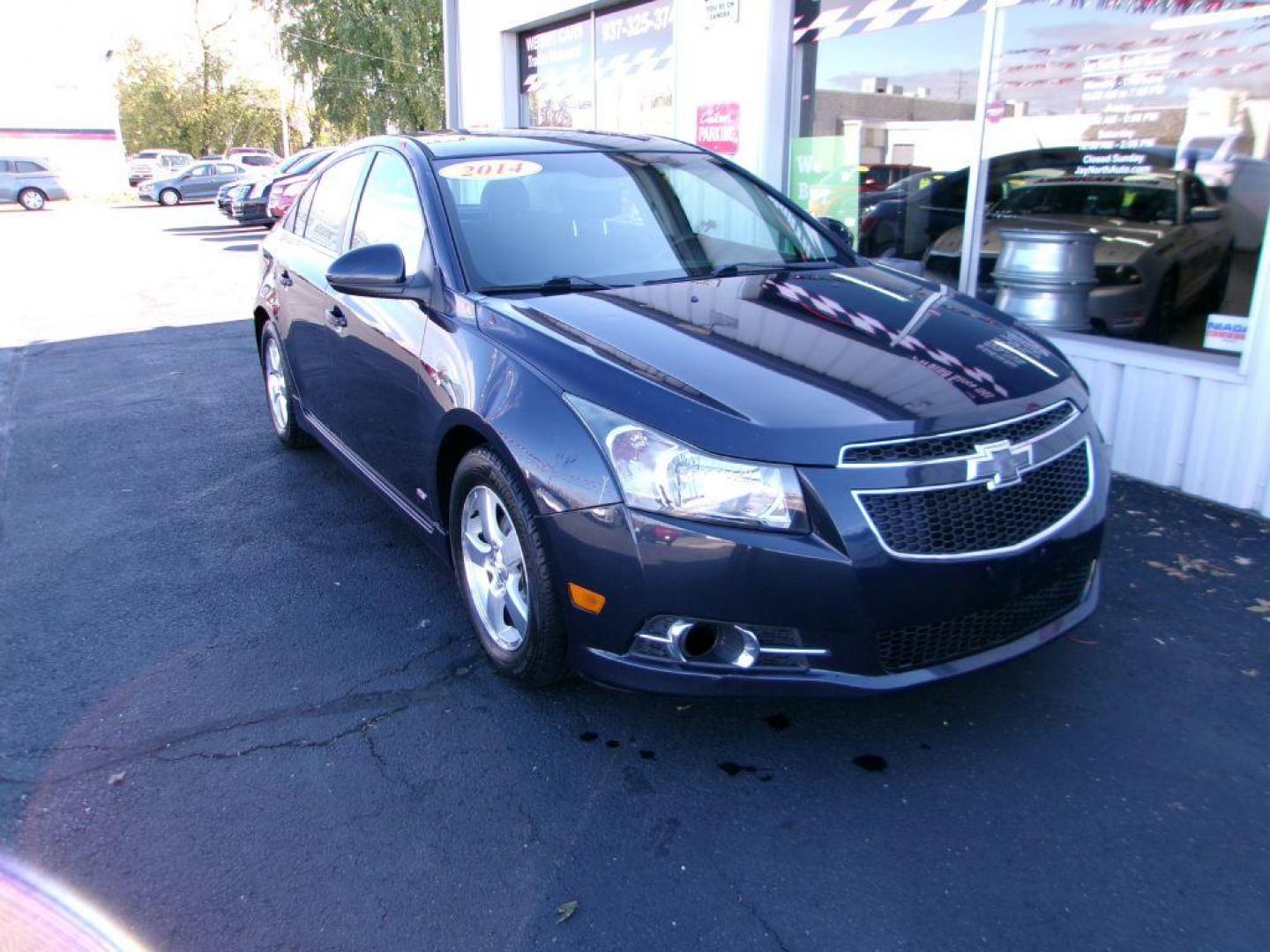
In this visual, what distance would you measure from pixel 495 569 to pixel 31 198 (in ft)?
119

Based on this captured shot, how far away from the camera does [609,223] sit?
378 cm

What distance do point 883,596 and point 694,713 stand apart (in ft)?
2.89

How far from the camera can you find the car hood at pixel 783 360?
250 centimetres

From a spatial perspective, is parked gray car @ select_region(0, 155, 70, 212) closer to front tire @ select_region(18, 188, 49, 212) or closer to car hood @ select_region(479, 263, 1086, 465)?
front tire @ select_region(18, 188, 49, 212)

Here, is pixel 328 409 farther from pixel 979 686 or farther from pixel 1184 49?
pixel 1184 49

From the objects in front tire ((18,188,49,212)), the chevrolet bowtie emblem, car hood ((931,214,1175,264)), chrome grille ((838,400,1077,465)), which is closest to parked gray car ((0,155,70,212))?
front tire ((18,188,49,212))

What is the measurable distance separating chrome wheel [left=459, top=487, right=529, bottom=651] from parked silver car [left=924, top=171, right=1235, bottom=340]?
153 inches

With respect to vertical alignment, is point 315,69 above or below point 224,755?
above

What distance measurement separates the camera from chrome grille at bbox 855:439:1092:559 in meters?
2.44

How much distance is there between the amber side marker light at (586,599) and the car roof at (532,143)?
6.65ft

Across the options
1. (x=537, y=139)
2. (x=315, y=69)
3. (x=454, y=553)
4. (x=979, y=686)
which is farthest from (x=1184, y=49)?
(x=315, y=69)

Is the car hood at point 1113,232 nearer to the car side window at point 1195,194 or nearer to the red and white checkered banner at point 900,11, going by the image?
the car side window at point 1195,194

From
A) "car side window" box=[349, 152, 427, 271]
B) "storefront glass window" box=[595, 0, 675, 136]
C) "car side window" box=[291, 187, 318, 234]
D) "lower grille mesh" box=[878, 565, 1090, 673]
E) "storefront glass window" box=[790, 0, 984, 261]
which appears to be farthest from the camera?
"storefront glass window" box=[595, 0, 675, 136]

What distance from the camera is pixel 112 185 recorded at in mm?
42406
